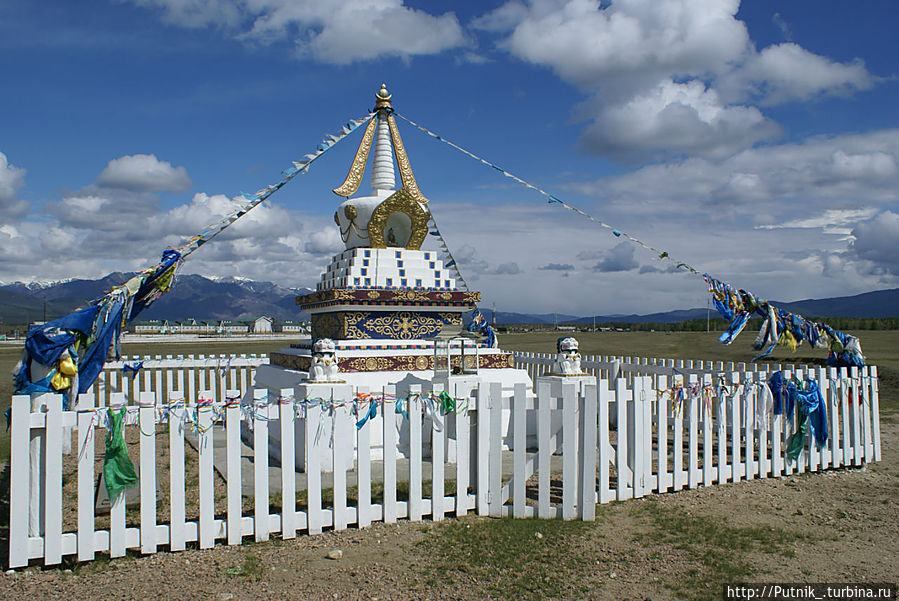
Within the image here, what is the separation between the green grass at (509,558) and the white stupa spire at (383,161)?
28.6ft

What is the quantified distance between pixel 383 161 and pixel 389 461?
8.60m

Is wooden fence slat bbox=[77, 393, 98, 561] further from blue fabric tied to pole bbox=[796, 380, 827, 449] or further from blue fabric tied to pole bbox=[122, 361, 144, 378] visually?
blue fabric tied to pole bbox=[122, 361, 144, 378]

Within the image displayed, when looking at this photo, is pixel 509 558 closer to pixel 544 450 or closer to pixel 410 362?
pixel 544 450

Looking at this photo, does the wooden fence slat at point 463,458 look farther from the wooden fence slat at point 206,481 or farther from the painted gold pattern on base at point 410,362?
the painted gold pattern on base at point 410,362

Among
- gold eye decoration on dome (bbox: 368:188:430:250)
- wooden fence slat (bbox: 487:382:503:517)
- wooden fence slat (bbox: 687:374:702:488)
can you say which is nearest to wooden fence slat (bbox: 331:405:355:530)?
wooden fence slat (bbox: 487:382:503:517)

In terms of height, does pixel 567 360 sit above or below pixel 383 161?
below

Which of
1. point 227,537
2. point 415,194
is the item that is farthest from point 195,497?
point 415,194

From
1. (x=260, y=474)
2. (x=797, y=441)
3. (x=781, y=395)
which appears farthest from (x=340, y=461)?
(x=797, y=441)

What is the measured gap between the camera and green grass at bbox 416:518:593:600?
5.23 m

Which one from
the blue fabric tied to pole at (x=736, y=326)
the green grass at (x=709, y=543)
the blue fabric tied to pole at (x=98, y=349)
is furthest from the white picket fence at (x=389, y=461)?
the blue fabric tied to pole at (x=736, y=326)

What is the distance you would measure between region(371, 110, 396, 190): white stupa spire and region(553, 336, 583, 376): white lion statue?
5.25 metres

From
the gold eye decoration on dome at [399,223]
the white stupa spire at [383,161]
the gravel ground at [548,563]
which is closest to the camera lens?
the gravel ground at [548,563]

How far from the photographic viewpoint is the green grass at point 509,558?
5.23 meters

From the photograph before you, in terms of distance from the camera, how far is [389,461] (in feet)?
22.1
